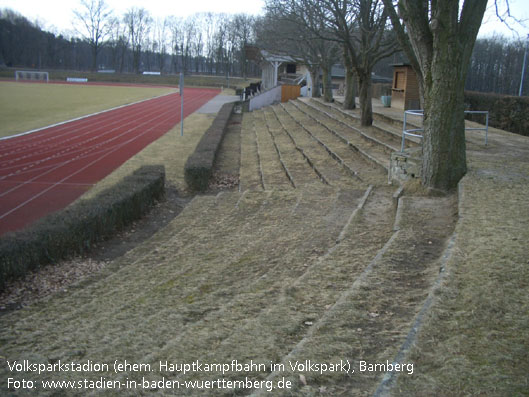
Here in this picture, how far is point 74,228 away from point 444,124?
22.1 ft

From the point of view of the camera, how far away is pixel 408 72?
22469 mm

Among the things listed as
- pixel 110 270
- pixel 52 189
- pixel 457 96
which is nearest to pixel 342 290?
pixel 110 270

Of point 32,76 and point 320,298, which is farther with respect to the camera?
point 32,76

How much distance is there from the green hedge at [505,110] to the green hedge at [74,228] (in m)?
13.8

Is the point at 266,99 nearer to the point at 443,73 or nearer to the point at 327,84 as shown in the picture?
the point at 327,84

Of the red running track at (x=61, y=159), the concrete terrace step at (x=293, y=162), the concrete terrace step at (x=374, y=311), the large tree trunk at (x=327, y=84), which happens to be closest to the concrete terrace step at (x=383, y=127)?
the concrete terrace step at (x=293, y=162)

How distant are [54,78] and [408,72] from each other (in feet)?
268

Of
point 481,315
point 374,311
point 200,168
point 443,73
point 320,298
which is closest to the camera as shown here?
point 481,315

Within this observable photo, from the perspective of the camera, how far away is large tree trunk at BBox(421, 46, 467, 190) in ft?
27.7

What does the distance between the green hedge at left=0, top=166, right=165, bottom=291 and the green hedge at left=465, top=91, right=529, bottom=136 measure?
13787mm

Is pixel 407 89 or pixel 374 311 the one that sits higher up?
pixel 407 89

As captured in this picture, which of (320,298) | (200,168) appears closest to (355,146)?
(200,168)

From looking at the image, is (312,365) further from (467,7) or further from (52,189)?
(52,189)

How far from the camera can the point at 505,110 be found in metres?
18.4
